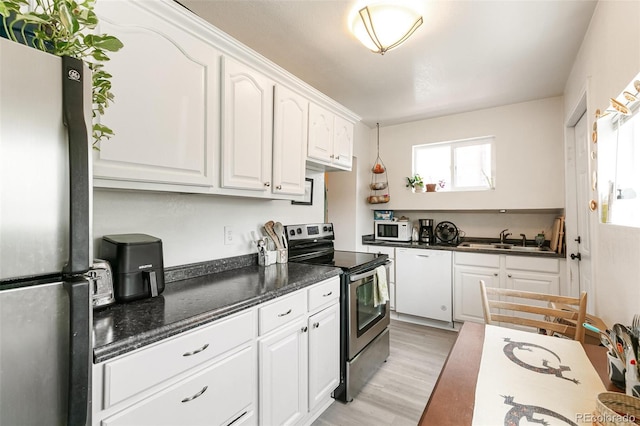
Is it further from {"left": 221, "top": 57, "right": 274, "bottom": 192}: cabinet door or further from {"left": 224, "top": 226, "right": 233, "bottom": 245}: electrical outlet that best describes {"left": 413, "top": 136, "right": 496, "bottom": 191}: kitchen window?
{"left": 224, "top": 226, "right": 233, "bottom": 245}: electrical outlet

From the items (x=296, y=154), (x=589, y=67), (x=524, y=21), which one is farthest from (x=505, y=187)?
(x=296, y=154)

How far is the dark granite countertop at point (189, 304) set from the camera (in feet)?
3.12

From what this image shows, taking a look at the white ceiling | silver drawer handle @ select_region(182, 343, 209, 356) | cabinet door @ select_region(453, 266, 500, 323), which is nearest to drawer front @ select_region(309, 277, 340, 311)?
silver drawer handle @ select_region(182, 343, 209, 356)

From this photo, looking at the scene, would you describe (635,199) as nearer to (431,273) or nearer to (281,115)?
(281,115)

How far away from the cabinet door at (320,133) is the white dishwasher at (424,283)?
1.78 m

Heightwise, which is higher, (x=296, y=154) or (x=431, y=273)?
(x=296, y=154)

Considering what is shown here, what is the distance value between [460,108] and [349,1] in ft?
7.54

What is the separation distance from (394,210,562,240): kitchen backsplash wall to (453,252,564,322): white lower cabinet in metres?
0.61

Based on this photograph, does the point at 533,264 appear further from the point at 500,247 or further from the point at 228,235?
the point at 228,235

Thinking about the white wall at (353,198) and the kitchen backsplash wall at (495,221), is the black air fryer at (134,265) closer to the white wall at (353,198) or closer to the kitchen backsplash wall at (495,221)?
the white wall at (353,198)

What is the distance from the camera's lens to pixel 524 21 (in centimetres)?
187

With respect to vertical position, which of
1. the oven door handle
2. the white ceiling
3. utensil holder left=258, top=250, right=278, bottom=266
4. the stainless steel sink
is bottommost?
A: the oven door handle

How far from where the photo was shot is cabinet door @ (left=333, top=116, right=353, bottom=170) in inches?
104

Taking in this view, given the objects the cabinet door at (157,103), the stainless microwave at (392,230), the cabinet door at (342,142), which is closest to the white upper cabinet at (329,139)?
the cabinet door at (342,142)
